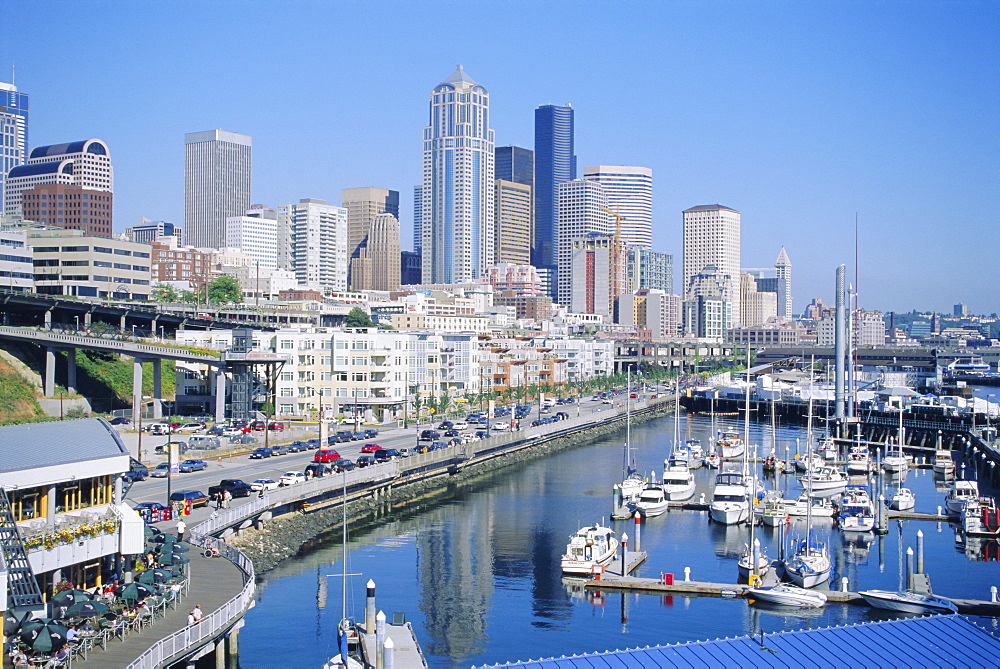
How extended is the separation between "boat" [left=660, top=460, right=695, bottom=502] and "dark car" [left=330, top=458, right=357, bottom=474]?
17933mm

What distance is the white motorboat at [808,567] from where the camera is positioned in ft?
138

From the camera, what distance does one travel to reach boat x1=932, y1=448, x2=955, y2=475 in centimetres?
7694

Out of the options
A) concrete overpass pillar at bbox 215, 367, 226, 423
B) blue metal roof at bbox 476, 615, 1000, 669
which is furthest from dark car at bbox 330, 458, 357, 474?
blue metal roof at bbox 476, 615, 1000, 669

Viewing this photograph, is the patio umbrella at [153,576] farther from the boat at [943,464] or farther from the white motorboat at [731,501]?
the boat at [943,464]

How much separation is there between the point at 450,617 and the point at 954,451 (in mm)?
65407

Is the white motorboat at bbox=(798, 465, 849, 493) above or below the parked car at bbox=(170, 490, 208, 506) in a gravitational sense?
below

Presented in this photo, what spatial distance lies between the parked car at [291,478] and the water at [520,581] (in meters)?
4.24

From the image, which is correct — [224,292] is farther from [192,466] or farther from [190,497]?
[190,497]

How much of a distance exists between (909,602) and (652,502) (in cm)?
2244

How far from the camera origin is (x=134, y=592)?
2883cm

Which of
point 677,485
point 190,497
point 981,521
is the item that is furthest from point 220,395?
point 981,521

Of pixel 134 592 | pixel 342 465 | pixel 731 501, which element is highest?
pixel 134 592

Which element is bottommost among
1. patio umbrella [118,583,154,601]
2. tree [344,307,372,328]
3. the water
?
the water

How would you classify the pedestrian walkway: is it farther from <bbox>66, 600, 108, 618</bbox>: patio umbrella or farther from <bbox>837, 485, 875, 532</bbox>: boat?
<bbox>837, 485, 875, 532</bbox>: boat
